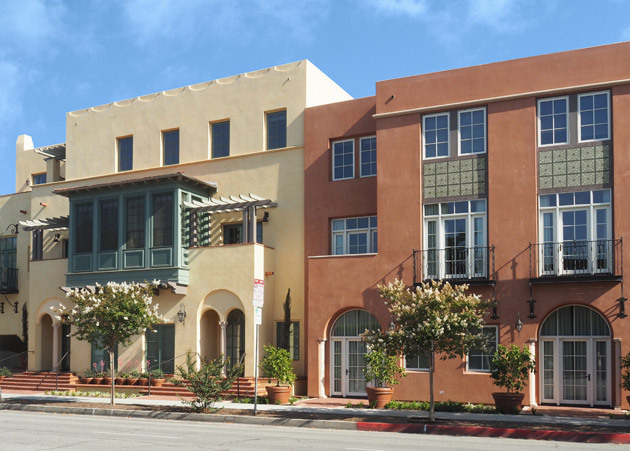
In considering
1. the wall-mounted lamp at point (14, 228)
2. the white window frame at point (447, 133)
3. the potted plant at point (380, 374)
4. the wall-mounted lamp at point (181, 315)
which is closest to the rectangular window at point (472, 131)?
the white window frame at point (447, 133)

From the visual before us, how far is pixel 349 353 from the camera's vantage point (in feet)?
82.4

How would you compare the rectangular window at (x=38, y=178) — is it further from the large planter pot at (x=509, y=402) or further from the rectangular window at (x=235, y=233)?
the large planter pot at (x=509, y=402)

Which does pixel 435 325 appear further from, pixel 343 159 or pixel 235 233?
pixel 235 233

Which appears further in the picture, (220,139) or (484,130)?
(220,139)

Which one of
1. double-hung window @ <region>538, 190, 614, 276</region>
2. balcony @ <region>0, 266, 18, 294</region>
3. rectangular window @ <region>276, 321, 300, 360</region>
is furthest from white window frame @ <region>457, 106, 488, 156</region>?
balcony @ <region>0, 266, 18, 294</region>

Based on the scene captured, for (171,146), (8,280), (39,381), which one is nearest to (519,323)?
(171,146)

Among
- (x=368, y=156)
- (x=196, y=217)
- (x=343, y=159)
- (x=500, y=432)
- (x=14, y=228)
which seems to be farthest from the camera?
(x=14, y=228)

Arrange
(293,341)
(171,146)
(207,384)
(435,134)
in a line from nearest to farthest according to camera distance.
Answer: (207,384) → (435,134) → (293,341) → (171,146)

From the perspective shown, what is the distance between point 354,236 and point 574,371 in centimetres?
849

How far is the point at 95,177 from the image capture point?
32.2 metres

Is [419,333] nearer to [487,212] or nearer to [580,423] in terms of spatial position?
[580,423]

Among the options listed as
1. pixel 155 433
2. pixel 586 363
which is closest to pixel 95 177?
pixel 155 433

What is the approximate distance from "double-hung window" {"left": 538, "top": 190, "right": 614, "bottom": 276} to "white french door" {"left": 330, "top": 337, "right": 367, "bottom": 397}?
6.47 meters

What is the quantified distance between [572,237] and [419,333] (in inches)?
242
